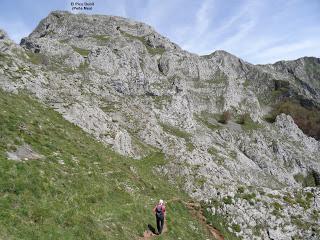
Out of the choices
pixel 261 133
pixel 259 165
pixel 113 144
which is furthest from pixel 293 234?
pixel 261 133

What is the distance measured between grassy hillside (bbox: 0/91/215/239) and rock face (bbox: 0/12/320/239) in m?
8.56

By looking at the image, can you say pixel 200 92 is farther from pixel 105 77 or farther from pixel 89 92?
pixel 89 92

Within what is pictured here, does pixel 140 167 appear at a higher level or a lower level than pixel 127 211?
higher

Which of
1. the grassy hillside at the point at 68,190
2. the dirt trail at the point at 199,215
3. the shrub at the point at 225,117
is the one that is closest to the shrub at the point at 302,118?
the shrub at the point at 225,117

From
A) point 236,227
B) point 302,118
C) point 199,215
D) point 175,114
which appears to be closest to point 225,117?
point 175,114

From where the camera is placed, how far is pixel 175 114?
94000 mm

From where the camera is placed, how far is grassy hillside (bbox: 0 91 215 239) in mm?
24750

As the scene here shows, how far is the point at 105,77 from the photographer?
94.5m

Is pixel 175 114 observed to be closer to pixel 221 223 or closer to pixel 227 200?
pixel 227 200

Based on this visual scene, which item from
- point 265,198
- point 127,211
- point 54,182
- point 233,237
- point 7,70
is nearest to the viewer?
point 54,182

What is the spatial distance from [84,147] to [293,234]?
1091 inches

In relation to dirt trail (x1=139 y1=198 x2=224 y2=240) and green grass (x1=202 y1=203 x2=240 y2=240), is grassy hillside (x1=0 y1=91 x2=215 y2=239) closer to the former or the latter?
dirt trail (x1=139 y1=198 x2=224 y2=240)

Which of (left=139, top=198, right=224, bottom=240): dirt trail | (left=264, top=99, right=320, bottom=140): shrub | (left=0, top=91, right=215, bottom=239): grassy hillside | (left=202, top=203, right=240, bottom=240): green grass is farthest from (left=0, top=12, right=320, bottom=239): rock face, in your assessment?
(left=0, top=91, right=215, bottom=239): grassy hillside

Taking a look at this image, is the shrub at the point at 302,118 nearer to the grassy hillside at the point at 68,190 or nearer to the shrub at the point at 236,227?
the shrub at the point at 236,227
